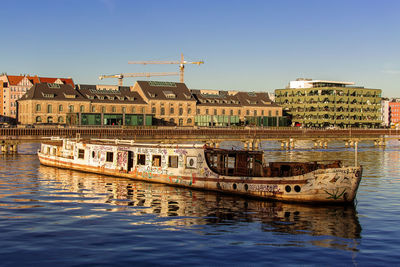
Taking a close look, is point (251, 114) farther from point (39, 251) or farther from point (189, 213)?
point (39, 251)

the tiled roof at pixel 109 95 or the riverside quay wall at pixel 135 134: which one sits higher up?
the tiled roof at pixel 109 95

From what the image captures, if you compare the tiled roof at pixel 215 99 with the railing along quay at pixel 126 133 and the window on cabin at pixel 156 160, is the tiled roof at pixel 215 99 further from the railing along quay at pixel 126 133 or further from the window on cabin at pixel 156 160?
the window on cabin at pixel 156 160

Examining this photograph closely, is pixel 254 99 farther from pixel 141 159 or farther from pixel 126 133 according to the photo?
pixel 141 159

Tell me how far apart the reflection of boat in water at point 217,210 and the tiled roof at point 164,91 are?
101 meters

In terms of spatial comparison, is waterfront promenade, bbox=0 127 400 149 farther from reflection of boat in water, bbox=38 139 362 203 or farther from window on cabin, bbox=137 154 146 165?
window on cabin, bbox=137 154 146 165

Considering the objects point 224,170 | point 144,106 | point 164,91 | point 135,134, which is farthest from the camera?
point 164,91

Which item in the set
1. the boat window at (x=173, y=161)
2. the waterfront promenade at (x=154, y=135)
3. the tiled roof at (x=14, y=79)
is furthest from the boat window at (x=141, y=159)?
the tiled roof at (x=14, y=79)

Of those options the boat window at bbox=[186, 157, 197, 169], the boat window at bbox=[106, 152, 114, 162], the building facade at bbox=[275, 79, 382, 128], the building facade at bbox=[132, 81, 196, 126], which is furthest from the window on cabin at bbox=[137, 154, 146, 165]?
the building facade at bbox=[275, 79, 382, 128]

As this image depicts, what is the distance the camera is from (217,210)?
102ft

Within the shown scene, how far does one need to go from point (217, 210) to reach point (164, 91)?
384 feet

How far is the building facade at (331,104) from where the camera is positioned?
17875 cm

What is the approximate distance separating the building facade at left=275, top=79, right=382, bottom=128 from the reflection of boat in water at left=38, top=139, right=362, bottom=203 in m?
137

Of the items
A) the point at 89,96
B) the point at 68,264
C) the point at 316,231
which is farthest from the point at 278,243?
the point at 89,96

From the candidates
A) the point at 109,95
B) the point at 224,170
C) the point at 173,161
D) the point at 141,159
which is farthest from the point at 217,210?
the point at 109,95
